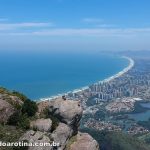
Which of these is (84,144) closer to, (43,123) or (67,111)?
(43,123)

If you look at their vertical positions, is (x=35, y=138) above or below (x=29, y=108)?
below

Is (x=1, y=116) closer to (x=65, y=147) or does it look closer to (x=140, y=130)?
(x=65, y=147)

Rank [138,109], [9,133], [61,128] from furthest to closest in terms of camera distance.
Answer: [138,109]
[61,128]
[9,133]

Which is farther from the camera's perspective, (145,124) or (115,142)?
(145,124)

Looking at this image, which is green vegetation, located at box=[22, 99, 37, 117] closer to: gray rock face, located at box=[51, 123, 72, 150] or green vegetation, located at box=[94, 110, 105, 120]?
gray rock face, located at box=[51, 123, 72, 150]

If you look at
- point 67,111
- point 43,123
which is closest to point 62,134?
point 43,123

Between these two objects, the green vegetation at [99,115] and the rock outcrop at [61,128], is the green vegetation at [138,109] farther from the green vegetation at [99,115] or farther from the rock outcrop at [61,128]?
the rock outcrop at [61,128]
